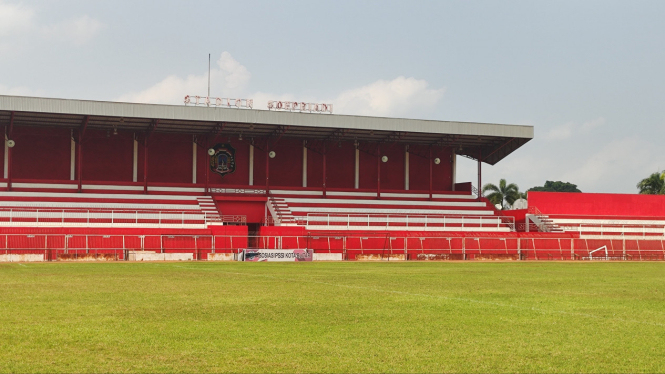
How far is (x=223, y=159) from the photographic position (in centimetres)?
5878

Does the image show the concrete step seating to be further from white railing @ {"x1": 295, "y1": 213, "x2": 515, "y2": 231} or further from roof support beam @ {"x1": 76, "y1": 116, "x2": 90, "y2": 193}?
white railing @ {"x1": 295, "y1": 213, "x2": 515, "y2": 231}

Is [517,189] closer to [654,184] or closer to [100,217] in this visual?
[654,184]

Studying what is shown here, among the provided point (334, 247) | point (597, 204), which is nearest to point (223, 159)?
point (334, 247)

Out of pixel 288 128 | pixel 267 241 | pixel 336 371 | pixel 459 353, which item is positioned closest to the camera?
pixel 336 371

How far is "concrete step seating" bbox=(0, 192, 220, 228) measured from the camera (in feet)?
152

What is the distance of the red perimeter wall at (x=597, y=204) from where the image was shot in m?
61.0

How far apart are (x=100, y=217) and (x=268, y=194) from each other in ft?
44.3

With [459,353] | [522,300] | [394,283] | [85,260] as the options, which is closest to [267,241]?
[85,260]

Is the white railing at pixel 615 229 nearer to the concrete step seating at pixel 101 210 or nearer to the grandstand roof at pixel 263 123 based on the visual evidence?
the grandstand roof at pixel 263 123

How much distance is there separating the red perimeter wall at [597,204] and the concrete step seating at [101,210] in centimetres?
2669

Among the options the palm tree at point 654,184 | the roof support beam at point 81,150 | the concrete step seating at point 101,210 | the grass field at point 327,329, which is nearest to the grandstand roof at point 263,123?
the roof support beam at point 81,150

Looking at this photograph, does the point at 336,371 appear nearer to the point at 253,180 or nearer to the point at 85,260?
the point at 85,260

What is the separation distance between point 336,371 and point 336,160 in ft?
179

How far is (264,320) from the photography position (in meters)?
11.7
